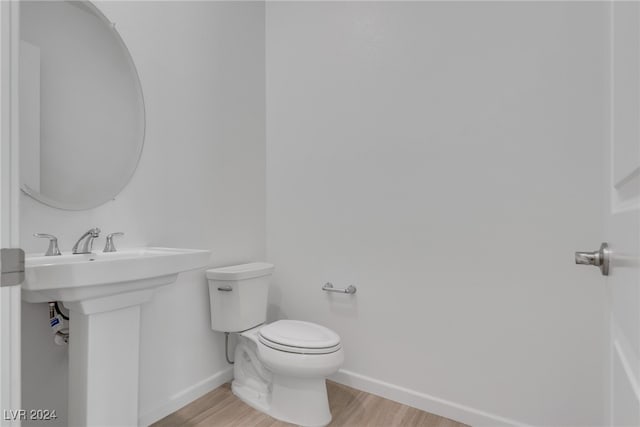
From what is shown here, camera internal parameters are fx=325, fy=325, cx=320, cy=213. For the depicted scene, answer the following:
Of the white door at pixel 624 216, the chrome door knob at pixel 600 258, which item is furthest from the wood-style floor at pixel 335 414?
the chrome door knob at pixel 600 258

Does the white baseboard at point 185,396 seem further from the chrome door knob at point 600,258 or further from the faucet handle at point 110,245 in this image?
the chrome door knob at point 600,258

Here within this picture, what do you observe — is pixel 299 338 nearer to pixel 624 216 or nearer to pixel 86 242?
pixel 86 242

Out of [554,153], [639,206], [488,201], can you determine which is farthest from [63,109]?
[554,153]

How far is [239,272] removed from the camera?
72.3 inches

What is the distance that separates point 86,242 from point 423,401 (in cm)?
181

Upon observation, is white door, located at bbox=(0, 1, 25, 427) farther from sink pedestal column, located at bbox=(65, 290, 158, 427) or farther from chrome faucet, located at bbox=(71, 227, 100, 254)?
chrome faucet, located at bbox=(71, 227, 100, 254)

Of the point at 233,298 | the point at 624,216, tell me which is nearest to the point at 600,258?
the point at 624,216

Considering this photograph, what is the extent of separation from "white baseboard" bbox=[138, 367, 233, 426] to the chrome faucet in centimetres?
85

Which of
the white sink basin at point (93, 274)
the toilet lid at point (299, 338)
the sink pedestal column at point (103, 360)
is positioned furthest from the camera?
the toilet lid at point (299, 338)

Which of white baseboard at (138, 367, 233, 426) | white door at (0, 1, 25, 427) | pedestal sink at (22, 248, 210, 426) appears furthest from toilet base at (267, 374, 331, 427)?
white door at (0, 1, 25, 427)

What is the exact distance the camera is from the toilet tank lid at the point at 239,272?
6.00 feet

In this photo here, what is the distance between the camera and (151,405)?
1.62 m

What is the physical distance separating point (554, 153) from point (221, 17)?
2.00 metres

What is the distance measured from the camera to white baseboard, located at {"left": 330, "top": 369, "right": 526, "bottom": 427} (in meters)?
1.58
